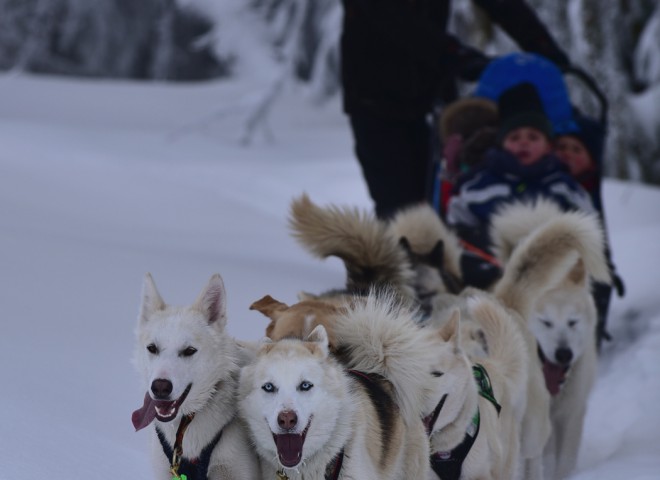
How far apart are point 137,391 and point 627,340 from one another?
3423 mm

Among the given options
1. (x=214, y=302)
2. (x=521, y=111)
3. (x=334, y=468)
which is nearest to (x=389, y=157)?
(x=521, y=111)

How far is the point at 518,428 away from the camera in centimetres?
352

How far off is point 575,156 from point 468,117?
0.62 meters

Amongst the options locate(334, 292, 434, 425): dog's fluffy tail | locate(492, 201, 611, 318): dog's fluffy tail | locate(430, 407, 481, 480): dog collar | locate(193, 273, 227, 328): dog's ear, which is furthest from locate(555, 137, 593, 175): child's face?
locate(193, 273, 227, 328): dog's ear

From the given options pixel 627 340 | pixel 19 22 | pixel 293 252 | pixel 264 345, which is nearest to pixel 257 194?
pixel 293 252

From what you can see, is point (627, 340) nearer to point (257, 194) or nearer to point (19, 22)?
point (257, 194)

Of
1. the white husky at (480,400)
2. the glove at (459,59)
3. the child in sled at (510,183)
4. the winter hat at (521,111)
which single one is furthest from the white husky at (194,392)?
the glove at (459,59)

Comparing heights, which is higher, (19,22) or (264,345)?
(19,22)

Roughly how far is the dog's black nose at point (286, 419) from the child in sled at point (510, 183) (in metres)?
2.53

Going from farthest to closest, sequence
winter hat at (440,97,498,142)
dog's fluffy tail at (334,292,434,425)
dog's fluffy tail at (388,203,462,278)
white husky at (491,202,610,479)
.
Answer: winter hat at (440,97,498,142), dog's fluffy tail at (388,203,462,278), white husky at (491,202,610,479), dog's fluffy tail at (334,292,434,425)

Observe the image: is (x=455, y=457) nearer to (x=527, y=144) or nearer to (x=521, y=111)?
(x=527, y=144)

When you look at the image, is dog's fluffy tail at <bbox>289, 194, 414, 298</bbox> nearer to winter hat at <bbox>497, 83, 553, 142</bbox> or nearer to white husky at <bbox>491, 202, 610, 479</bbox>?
white husky at <bbox>491, 202, 610, 479</bbox>

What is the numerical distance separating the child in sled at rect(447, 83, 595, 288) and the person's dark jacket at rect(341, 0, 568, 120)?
2.57ft

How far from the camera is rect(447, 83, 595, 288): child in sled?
4.84m
